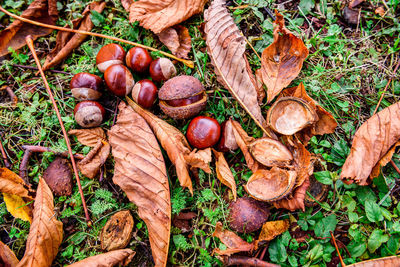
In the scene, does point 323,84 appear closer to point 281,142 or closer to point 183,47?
point 281,142

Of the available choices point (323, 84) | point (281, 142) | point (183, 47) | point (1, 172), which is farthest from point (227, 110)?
point (1, 172)

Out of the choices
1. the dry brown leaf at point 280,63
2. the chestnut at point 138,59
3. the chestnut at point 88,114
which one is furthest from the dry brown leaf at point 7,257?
the dry brown leaf at point 280,63

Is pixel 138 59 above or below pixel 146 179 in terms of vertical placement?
above

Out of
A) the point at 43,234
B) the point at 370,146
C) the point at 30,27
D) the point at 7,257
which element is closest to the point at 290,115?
the point at 370,146

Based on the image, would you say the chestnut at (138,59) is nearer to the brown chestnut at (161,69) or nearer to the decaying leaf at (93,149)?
the brown chestnut at (161,69)

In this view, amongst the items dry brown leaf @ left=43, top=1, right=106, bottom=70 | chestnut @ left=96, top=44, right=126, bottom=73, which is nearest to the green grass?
dry brown leaf @ left=43, top=1, right=106, bottom=70

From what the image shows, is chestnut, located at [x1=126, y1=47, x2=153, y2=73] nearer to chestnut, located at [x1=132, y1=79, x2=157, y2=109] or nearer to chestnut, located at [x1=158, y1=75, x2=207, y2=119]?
chestnut, located at [x1=132, y1=79, x2=157, y2=109]

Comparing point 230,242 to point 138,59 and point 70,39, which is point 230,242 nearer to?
point 138,59
